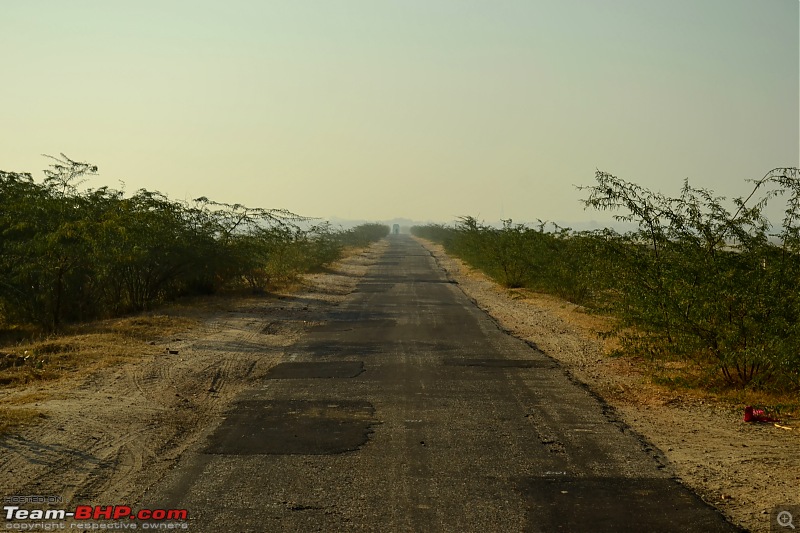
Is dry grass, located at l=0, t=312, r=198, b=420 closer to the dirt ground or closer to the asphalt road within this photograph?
the dirt ground

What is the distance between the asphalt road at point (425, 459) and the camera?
229 inches

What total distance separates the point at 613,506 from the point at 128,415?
5.66 metres

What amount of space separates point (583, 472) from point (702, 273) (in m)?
4.92

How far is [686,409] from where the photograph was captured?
9.74 meters

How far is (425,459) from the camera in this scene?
7.26m

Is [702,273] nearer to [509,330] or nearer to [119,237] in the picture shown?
[509,330]

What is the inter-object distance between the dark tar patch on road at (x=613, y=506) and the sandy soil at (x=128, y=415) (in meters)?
3.25

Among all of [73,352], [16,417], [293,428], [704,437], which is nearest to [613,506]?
[704,437]

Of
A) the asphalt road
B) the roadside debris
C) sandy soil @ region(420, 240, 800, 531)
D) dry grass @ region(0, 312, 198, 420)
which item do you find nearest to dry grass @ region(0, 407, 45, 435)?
dry grass @ region(0, 312, 198, 420)

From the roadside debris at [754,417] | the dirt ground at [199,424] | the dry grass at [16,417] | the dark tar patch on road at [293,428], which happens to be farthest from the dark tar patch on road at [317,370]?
the roadside debris at [754,417]

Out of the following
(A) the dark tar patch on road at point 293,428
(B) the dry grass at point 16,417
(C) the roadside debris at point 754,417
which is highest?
(C) the roadside debris at point 754,417

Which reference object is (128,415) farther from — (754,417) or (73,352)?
(754,417)

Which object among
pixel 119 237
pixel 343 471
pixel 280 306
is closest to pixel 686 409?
pixel 343 471

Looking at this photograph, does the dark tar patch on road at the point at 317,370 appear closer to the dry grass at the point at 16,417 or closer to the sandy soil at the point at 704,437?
the sandy soil at the point at 704,437
